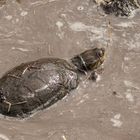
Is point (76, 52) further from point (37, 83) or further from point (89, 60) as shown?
point (37, 83)

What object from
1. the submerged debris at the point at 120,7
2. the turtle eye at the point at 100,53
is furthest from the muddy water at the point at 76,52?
the turtle eye at the point at 100,53

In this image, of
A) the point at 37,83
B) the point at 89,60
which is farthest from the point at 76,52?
the point at 37,83

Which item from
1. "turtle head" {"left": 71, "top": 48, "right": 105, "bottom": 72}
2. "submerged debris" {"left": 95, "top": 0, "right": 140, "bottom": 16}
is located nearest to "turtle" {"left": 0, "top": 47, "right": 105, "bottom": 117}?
"turtle head" {"left": 71, "top": 48, "right": 105, "bottom": 72}

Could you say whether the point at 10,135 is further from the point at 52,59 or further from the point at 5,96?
the point at 52,59

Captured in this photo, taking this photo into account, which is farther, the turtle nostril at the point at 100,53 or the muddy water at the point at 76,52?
the turtle nostril at the point at 100,53

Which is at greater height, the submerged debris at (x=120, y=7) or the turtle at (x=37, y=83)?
the submerged debris at (x=120, y=7)

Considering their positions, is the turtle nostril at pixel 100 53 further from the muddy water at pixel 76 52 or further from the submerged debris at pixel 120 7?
the submerged debris at pixel 120 7

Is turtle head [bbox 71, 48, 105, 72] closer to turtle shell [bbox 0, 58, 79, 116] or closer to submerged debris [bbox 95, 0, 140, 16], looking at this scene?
turtle shell [bbox 0, 58, 79, 116]
